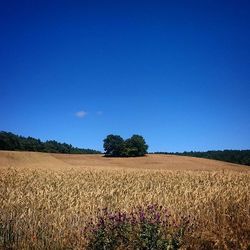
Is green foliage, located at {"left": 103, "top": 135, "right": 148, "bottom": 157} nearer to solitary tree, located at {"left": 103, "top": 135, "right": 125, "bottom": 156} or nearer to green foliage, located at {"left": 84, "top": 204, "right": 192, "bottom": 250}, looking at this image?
solitary tree, located at {"left": 103, "top": 135, "right": 125, "bottom": 156}

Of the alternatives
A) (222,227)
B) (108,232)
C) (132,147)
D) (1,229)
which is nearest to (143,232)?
(108,232)

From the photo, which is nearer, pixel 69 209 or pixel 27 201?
pixel 69 209

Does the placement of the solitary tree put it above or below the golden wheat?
above

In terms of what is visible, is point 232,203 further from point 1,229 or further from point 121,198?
point 1,229

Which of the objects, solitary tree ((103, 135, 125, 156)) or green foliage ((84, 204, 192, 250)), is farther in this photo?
solitary tree ((103, 135, 125, 156))

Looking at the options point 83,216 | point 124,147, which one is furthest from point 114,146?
point 83,216

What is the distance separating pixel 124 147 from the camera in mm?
85438

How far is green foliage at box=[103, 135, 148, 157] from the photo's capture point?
8531 cm

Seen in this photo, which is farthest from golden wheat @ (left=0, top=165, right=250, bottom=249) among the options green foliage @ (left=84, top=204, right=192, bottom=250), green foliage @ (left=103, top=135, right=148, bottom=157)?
green foliage @ (left=103, top=135, right=148, bottom=157)

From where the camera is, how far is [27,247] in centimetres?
870

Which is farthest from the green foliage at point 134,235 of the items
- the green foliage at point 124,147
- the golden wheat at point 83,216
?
the green foliage at point 124,147

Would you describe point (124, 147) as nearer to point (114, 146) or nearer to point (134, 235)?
point (114, 146)

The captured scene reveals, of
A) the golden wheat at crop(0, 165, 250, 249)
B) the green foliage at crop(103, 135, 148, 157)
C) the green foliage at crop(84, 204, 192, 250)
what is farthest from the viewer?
the green foliage at crop(103, 135, 148, 157)

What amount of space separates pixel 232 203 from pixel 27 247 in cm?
694
